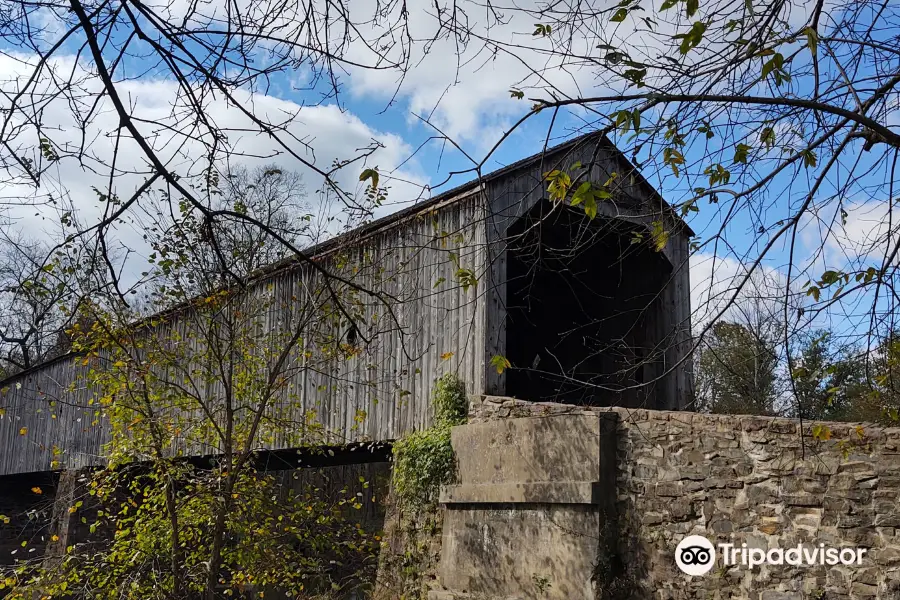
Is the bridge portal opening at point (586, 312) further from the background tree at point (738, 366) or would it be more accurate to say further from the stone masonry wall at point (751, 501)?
the stone masonry wall at point (751, 501)

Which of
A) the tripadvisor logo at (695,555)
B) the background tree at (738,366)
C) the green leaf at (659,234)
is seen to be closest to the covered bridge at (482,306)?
the background tree at (738,366)

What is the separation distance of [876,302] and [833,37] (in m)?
1.32

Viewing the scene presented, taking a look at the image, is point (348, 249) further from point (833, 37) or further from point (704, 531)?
point (833, 37)

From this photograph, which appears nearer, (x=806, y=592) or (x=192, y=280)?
(x=806, y=592)

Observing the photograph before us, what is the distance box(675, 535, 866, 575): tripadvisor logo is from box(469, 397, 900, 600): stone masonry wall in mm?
42

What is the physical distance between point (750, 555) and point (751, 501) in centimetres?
41

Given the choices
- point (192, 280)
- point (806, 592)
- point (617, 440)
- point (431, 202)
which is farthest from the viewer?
point (431, 202)

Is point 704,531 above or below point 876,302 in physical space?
below

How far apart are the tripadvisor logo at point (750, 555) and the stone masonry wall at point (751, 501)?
4 centimetres

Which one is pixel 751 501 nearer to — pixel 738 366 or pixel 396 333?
pixel 738 366

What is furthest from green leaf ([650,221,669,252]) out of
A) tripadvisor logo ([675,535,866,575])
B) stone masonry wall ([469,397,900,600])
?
tripadvisor logo ([675,535,866,575])

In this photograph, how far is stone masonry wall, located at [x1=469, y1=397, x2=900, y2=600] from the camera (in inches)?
224

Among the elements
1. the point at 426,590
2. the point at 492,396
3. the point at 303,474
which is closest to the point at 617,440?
the point at 492,396

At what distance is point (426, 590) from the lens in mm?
8570
